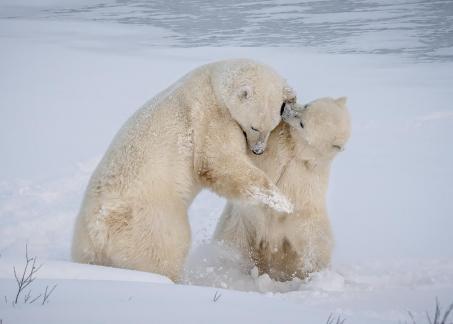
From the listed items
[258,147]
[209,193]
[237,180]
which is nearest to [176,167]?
[237,180]

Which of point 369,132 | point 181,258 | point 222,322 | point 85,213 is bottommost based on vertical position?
point 369,132

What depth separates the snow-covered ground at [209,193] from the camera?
233 cm

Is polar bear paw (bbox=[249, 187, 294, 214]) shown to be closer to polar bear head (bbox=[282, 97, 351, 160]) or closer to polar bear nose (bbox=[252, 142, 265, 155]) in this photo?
polar bear nose (bbox=[252, 142, 265, 155])

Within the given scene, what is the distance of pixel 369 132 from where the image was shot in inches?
340

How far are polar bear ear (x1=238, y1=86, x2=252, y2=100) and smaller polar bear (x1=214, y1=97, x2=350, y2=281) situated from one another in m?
0.41

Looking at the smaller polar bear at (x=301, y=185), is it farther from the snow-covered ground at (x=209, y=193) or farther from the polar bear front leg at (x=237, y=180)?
the polar bear front leg at (x=237, y=180)

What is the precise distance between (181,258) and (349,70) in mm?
9360

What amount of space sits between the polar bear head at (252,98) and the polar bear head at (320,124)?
23 centimetres

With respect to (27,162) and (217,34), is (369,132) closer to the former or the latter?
(27,162)

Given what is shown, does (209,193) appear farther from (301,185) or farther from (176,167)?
(176,167)

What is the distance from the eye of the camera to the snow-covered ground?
2.33 m

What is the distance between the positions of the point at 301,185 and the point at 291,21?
537 inches

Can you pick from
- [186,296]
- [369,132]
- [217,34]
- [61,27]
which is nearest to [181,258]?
[186,296]

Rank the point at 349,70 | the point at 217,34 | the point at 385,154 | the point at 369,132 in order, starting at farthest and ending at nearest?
the point at 217,34, the point at 349,70, the point at 369,132, the point at 385,154
